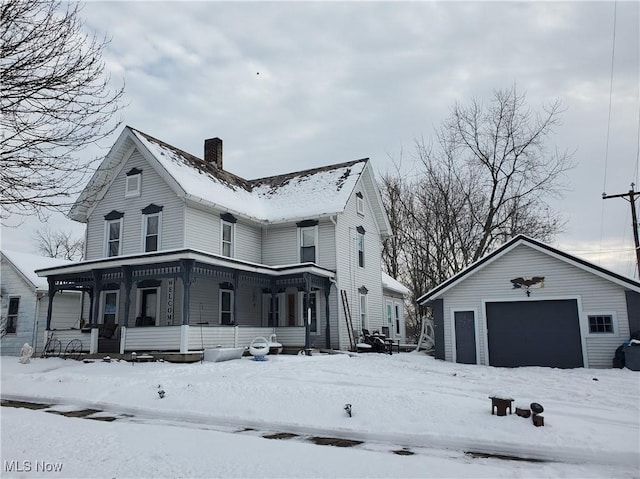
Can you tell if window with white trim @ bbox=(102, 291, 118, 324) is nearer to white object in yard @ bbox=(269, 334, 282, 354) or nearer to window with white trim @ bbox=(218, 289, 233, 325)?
window with white trim @ bbox=(218, 289, 233, 325)

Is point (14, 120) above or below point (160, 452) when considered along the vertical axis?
above

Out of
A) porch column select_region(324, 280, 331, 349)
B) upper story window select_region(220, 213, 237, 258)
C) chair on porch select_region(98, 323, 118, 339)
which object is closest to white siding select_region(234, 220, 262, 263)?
upper story window select_region(220, 213, 237, 258)

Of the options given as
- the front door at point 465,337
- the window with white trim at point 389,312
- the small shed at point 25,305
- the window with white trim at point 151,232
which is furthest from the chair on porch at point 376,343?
the small shed at point 25,305

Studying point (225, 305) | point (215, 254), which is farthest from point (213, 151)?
point (215, 254)

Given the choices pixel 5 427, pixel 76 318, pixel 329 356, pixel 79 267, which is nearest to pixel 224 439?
pixel 5 427

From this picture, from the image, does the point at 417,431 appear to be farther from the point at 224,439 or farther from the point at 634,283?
the point at 634,283

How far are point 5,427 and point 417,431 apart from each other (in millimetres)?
6769

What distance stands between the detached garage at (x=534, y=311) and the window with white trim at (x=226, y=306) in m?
8.30

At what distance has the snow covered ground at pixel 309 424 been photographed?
6262 mm

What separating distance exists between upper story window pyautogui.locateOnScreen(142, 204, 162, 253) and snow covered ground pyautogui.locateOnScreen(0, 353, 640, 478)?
6571 millimetres

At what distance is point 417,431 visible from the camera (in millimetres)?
7816

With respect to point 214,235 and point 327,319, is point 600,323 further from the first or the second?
point 214,235

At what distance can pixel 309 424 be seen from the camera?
853 cm

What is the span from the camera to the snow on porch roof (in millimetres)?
19859
